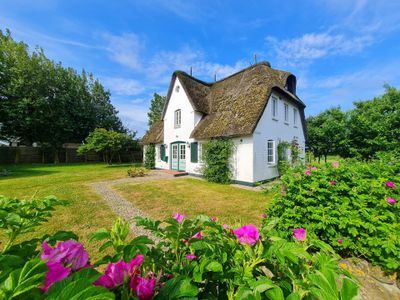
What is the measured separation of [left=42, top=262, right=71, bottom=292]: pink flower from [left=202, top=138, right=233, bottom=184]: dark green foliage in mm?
9999

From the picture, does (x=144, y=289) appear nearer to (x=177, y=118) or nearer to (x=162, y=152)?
(x=177, y=118)

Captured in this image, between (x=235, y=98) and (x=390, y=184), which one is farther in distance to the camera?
(x=235, y=98)

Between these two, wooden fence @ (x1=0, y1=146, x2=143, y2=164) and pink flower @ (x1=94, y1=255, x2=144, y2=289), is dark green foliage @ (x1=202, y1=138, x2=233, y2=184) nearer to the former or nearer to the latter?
pink flower @ (x1=94, y1=255, x2=144, y2=289)

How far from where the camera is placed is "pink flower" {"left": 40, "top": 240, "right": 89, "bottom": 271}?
70cm

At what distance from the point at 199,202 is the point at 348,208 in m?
4.61

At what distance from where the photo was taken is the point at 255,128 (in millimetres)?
9539

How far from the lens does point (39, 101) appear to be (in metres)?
20.5

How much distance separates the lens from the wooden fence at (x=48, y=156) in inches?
779

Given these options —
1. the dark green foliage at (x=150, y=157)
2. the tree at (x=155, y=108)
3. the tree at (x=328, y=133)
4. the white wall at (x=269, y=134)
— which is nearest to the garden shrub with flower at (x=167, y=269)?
the white wall at (x=269, y=134)

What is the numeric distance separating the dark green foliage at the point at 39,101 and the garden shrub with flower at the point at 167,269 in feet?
86.3

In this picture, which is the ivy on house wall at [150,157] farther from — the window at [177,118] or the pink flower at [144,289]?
the pink flower at [144,289]

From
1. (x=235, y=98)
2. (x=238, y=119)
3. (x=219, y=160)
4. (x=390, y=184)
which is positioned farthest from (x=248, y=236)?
(x=235, y=98)

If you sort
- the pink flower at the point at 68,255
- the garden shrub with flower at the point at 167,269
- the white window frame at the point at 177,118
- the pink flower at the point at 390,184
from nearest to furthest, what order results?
the garden shrub with flower at the point at 167,269 → the pink flower at the point at 68,255 → the pink flower at the point at 390,184 → the white window frame at the point at 177,118

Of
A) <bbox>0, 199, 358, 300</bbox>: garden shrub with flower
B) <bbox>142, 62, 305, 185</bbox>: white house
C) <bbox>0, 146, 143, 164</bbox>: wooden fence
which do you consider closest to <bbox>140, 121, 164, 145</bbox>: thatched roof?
<bbox>142, 62, 305, 185</bbox>: white house
